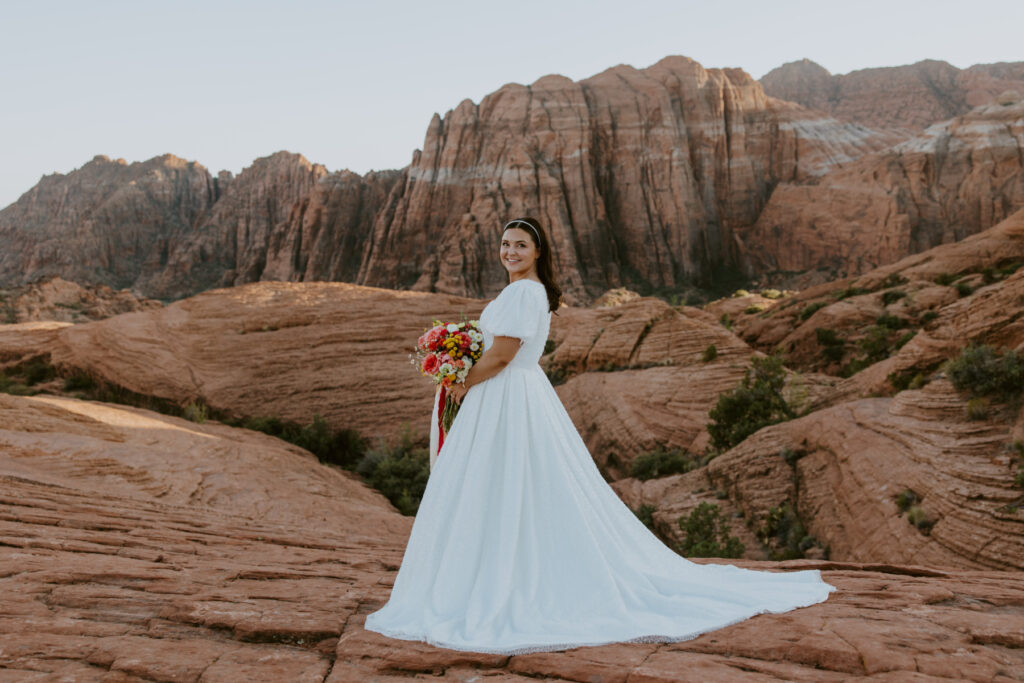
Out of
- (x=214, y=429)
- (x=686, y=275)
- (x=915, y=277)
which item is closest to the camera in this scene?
(x=214, y=429)

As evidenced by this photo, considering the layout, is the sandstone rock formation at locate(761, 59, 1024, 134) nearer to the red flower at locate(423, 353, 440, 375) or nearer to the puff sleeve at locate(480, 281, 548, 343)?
the puff sleeve at locate(480, 281, 548, 343)

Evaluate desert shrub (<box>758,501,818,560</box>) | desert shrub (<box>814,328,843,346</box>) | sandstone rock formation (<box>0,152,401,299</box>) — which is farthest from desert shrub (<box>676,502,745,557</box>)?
sandstone rock formation (<box>0,152,401,299</box>)

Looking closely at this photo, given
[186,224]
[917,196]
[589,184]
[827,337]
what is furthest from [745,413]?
[186,224]

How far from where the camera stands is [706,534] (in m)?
9.91

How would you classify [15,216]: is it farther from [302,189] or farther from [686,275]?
[686,275]

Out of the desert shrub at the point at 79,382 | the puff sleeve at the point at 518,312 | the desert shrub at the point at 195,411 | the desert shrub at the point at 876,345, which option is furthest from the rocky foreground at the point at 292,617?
the desert shrub at the point at 876,345

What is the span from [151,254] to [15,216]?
2775 cm

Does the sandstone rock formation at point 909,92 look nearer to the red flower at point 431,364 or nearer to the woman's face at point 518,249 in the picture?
the woman's face at point 518,249

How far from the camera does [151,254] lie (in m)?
95.4

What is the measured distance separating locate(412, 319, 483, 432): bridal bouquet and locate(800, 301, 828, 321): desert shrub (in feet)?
70.5

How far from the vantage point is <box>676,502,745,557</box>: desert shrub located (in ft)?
30.5

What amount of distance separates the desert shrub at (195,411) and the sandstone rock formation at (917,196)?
48370 millimetres

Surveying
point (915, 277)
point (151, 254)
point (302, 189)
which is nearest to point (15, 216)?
point (151, 254)

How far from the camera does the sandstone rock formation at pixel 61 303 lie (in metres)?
29.0
